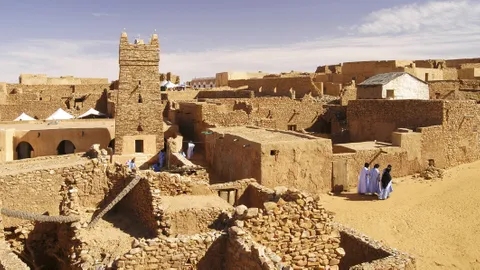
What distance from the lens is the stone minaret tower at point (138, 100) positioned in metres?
19.9

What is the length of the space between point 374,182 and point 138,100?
10639 millimetres

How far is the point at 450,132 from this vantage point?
18.6 meters

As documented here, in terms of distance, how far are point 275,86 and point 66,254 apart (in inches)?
1047

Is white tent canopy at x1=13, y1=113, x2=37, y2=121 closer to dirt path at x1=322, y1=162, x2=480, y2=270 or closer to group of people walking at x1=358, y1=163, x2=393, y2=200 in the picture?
dirt path at x1=322, y1=162, x2=480, y2=270

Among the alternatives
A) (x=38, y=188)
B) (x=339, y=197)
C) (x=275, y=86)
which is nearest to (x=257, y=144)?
(x=339, y=197)

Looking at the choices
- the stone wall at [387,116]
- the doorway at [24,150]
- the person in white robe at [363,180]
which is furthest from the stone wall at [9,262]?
the stone wall at [387,116]

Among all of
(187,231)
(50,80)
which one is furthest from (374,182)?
(50,80)

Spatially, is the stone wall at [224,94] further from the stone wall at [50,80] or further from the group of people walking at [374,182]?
the group of people walking at [374,182]

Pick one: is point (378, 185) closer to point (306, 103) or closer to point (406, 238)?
point (406, 238)

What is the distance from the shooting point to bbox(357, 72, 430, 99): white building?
24.1 metres

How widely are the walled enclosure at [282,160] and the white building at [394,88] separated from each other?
9774 millimetres

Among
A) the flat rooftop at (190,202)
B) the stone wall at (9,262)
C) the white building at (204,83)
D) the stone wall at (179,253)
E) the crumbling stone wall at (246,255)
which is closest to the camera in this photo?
the crumbling stone wall at (246,255)

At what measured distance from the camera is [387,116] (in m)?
20.5

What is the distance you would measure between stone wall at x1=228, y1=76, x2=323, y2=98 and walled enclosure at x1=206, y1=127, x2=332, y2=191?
16.1 meters
